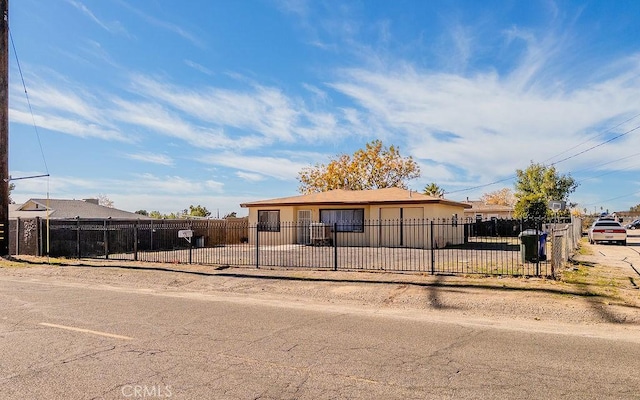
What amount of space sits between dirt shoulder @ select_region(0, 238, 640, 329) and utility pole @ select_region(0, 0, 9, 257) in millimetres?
3956

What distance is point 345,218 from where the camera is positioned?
1142 inches

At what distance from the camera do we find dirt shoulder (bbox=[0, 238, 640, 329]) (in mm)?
9047

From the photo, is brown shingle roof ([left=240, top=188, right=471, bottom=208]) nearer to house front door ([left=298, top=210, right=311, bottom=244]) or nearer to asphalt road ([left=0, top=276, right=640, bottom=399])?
house front door ([left=298, top=210, right=311, bottom=244])

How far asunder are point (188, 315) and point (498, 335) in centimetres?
534

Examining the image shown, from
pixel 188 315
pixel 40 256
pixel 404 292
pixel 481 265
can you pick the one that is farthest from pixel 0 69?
pixel 481 265

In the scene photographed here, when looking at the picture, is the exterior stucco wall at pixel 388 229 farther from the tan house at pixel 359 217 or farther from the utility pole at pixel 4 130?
the utility pole at pixel 4 130

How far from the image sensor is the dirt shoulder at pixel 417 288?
9.05 m

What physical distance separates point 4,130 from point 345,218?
1803cm

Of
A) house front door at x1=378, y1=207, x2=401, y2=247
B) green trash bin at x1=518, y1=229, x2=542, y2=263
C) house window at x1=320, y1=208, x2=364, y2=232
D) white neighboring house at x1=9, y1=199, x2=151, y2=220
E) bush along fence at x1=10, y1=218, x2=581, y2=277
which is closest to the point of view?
green trash bin at x1=518, y1=229, x2=542, y2=263

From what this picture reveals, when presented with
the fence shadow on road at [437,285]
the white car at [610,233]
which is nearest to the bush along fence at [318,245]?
the fence shadow on road at [437,285]

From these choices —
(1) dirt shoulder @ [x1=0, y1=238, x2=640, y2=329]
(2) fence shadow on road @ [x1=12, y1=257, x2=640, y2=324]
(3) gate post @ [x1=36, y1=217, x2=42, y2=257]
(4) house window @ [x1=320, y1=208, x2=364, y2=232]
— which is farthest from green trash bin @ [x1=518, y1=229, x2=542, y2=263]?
(3) gate post @ [x1=36, y1=217, x2=42, y2=257]

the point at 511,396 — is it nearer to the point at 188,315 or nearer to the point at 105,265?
the point at 188,315

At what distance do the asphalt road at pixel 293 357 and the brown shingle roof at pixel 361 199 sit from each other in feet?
60.0

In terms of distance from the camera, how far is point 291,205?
2959 cm
